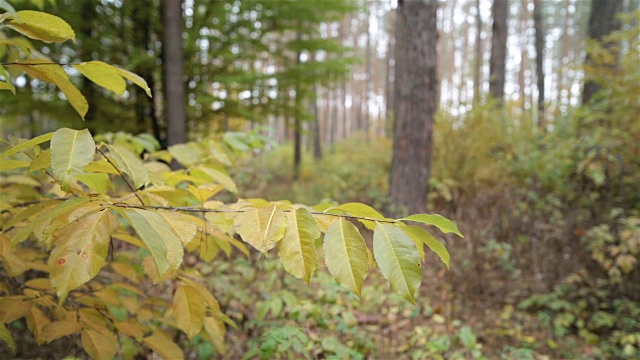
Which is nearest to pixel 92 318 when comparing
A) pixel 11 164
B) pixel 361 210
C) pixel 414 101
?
pixel 11 164

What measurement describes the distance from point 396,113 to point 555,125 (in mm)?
2873

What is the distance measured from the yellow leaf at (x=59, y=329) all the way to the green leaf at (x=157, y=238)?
615 millimetres

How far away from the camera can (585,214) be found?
159 inches

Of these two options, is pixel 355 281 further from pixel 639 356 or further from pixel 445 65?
pixel 445 65

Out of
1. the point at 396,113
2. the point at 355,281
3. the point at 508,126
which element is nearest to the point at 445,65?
the point at 508,126

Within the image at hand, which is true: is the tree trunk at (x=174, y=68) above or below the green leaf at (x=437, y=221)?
→ above

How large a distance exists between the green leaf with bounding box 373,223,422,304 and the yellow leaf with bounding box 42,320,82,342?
95 cm

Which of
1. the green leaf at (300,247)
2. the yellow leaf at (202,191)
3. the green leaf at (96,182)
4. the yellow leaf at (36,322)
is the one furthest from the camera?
the yellow leaf at (36,322)

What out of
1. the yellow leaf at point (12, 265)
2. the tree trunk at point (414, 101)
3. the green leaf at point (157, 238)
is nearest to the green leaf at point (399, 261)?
the green leaf at point (157, 238)

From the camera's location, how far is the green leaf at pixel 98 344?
1018 mm

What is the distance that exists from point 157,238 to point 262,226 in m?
0.22

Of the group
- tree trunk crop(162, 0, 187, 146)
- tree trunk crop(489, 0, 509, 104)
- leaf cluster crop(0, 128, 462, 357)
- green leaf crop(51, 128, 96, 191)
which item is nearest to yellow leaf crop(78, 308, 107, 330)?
leaf cluster crop(0, 128, 462, 357)

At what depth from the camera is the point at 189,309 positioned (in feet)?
3.40

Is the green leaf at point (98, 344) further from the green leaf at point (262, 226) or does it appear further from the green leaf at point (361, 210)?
the green leaf at point (361, 210)
